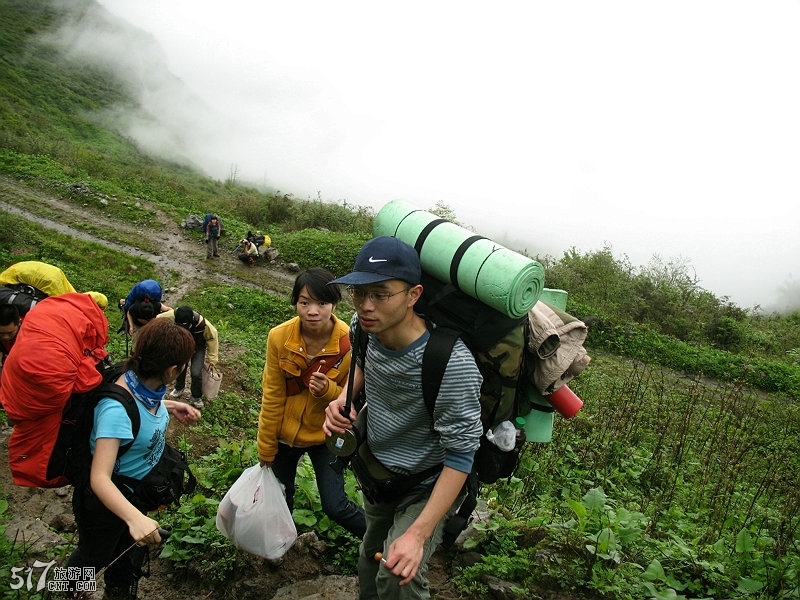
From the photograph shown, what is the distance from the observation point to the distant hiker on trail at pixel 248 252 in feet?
56.8

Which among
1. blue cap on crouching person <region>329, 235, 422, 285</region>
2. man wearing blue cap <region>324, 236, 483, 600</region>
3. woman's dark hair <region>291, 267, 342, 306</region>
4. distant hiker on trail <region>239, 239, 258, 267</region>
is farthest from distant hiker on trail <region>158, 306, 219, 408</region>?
distant hiker on trail <region>239, 239, 258, 267</region>

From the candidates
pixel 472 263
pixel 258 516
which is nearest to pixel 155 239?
pixel 258 516

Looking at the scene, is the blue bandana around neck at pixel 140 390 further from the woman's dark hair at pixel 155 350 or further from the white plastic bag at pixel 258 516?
the white plastic bag at pixel 258 516

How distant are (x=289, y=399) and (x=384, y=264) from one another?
1.58 meters

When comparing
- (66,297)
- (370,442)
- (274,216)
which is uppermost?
(66,297)

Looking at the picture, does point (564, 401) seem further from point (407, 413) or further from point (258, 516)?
point (258, 516)

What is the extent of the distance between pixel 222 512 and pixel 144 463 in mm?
769

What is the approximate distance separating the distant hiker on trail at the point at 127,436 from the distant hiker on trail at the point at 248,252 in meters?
15.2

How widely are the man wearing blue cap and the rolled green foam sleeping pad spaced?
227 millimetres

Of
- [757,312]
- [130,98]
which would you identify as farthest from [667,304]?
[130,98]

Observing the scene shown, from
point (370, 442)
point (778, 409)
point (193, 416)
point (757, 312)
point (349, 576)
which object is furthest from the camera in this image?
point (757, 312)

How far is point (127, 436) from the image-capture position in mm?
2354

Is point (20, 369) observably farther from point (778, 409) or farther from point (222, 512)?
point (778, 409)

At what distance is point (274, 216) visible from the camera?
78.4ft
